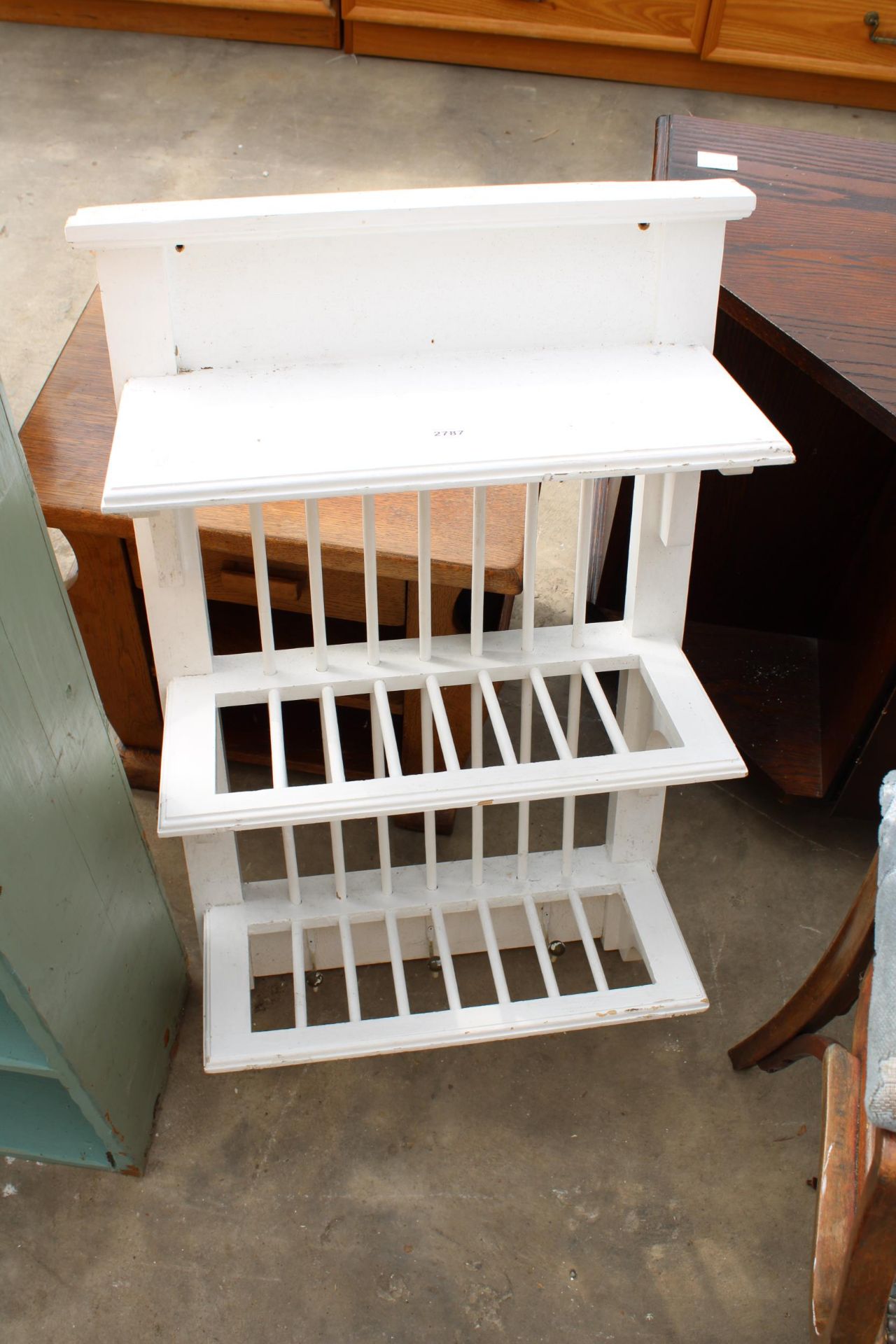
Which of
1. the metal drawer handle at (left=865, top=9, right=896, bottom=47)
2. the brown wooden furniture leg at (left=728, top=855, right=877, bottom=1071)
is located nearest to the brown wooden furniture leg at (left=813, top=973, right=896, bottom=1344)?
the brown wooden furniture leg at (left=728, top=855, right=877, bottom=1071)

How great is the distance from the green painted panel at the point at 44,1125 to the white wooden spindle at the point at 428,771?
575 millimetres

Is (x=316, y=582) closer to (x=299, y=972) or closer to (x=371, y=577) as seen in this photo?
(x=371, y=577)

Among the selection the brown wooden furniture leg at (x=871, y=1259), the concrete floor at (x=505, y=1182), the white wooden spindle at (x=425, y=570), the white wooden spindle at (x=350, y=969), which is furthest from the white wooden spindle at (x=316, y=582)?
the brown wooden furniture leg at (x=871, y=1259)

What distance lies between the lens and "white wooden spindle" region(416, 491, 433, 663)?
134 cm

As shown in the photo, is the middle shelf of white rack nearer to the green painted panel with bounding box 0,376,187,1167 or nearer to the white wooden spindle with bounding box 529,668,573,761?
the white wooden spindle with bounding box 529,668,573,761

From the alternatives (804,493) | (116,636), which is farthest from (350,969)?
(804,493)

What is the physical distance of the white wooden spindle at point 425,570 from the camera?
4.40ft

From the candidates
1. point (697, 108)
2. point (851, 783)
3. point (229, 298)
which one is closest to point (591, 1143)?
point (851, 783)

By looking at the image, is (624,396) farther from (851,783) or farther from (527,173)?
(527,173)

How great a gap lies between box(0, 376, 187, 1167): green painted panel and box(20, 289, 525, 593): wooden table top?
0.37 meters

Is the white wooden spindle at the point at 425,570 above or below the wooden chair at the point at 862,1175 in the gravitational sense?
above

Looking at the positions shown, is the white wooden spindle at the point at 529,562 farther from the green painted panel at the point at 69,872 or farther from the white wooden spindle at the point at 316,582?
the green painted panel at the point at 69,872

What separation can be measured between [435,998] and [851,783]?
0.78 metres

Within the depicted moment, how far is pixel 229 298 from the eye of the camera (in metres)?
1.22
